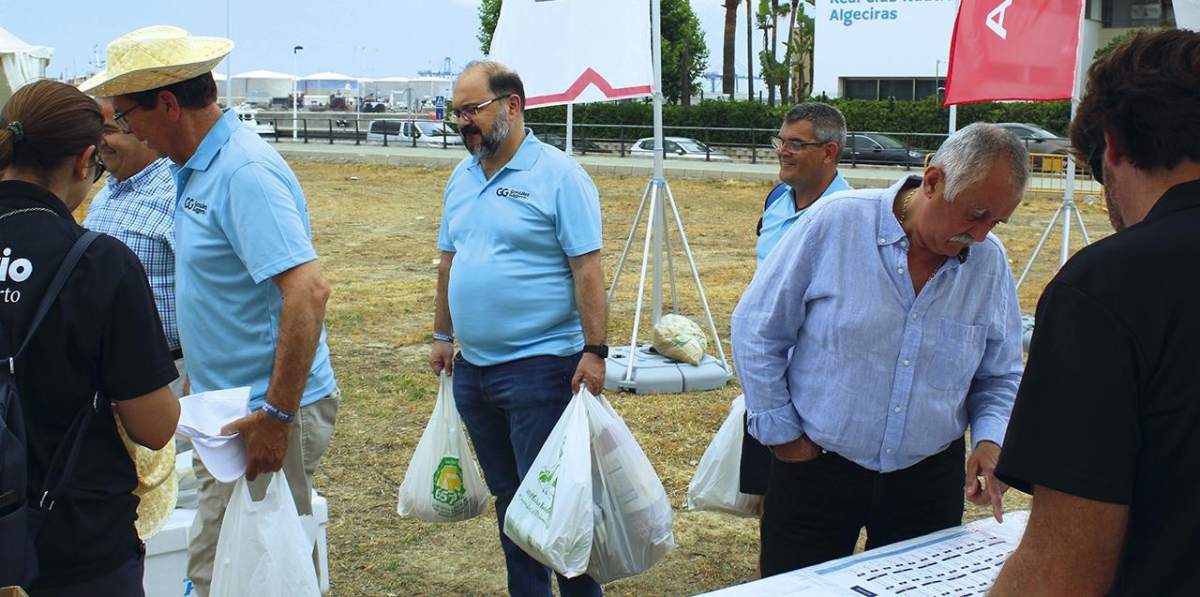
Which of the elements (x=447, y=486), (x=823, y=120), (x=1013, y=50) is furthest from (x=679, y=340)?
(x=447, y=486)

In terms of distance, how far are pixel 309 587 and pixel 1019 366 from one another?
1.89m

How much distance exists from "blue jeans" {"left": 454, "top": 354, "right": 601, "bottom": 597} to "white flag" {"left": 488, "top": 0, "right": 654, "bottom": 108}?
298cm

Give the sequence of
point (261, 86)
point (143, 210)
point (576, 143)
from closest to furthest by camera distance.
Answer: point (143, 210), point (576, 143), point (261, 86)

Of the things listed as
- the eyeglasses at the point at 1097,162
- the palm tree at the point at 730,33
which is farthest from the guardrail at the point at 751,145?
the eyeglasses at the point at 1097,162

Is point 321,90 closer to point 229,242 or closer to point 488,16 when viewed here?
point 488,16

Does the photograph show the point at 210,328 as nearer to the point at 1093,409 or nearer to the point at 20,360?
the point at 20,360

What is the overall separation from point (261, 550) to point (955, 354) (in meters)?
1.80

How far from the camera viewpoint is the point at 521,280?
11.5 feet

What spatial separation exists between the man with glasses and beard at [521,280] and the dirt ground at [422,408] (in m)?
0.93

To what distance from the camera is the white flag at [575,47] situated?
6.39m

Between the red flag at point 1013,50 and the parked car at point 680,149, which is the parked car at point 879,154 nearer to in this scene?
the parked car at point 680,149

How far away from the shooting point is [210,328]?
9.63ft

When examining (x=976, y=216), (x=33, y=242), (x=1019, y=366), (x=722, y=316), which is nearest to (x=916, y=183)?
(x=976, y=216)

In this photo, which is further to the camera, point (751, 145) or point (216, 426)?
point (751, 145)
